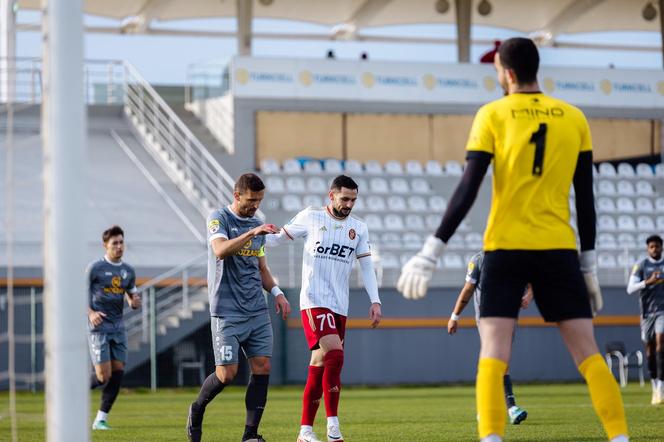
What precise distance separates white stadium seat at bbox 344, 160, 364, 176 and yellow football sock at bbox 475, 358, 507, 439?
79.3 ft

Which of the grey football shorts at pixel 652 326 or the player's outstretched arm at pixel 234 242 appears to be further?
the grey football shorts at pixel 652 326

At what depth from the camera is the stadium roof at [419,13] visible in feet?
120

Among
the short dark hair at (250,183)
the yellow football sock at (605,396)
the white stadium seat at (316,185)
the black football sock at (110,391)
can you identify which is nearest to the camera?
the yellow football sock at (605,396)

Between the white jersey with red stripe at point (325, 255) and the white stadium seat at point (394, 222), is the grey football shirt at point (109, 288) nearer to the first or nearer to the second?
the white jersey with red stripe at point (325, 255)

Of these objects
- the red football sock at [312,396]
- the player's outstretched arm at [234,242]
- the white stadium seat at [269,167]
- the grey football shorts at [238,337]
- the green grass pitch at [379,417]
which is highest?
the white stadium seat at [269,167]

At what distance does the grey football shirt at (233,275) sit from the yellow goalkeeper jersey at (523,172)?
3.39 m

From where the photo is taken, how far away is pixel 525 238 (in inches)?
236

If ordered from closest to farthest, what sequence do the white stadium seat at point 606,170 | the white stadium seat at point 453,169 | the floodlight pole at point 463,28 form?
the white stadium seat at point 453,169
the white stadium seat at point 606,170
the floodlight pole at point 463,28

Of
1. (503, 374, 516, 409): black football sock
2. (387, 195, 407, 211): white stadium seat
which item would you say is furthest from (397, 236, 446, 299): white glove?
(387, 195, 407, 211): white stadium seat

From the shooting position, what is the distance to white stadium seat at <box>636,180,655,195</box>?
31938mm

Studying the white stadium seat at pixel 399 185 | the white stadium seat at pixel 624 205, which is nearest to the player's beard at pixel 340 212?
the white stadium seat at pixel 399 185

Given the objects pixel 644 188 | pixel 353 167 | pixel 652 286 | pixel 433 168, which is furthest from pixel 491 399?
pixel 644 188

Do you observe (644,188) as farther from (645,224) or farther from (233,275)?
(233,275)

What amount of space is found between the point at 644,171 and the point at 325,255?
24548 millimetres
